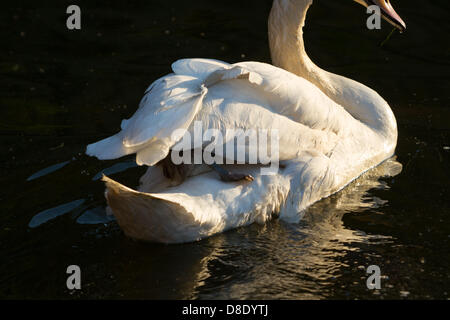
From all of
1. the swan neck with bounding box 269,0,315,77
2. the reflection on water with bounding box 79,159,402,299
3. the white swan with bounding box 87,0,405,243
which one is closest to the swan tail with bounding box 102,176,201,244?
the white swan with bounding box 87,0,405,243

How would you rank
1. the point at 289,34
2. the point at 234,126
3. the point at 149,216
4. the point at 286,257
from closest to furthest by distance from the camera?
the point at 149,216 → the point at 286,257 → the point at 234,126 → the point at 289,34

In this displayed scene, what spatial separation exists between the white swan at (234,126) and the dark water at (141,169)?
177 mm

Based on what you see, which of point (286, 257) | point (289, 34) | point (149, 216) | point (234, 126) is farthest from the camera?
point (289, 34)

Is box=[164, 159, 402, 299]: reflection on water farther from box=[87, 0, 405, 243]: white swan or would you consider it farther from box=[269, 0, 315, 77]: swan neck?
box=[269, 0, 315, 77]: swan neck

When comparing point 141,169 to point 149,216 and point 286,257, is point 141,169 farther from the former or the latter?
point 286,257

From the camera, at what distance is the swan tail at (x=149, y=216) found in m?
5.03

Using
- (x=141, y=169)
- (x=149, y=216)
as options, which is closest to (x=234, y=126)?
(x=149, y=216)

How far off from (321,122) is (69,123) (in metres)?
3.02

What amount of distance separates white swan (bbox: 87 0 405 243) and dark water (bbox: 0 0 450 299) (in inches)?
7.0

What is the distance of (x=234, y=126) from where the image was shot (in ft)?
18.4

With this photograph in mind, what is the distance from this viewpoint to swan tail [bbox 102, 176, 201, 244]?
503cm

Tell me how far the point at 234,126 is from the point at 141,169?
1.59 meters

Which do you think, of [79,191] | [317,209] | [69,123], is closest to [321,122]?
[317,209]

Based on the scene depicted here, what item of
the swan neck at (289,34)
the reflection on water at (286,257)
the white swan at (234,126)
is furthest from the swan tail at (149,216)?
the swan neck at (289,34)
